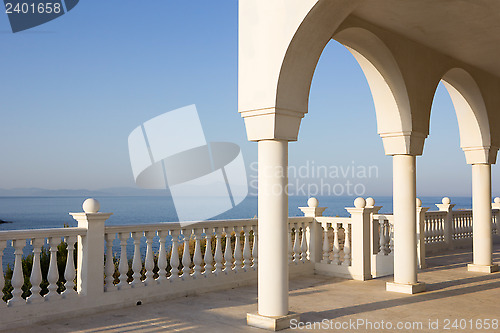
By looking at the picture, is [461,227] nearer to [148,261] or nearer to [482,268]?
[482,268]

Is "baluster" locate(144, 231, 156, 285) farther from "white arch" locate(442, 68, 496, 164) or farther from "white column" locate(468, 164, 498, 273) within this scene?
"white column" locate(468, 164, 498, 273)

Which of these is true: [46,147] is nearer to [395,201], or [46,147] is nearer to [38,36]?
[38,36]

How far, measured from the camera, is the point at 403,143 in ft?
20.9

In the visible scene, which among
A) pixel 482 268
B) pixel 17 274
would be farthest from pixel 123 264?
pixel 482 268

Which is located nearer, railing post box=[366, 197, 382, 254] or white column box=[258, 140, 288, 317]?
white column box=[258, 140, 288, 317]

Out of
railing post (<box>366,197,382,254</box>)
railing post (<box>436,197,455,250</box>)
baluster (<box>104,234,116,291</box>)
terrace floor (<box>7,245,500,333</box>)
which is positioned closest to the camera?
terrace floor (<box>7,245,500,333</box>)

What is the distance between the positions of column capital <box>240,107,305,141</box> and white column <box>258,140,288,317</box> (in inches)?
3.4

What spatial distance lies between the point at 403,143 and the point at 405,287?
1905mm

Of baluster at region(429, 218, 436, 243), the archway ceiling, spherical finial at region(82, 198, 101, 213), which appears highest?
the archway ceiling

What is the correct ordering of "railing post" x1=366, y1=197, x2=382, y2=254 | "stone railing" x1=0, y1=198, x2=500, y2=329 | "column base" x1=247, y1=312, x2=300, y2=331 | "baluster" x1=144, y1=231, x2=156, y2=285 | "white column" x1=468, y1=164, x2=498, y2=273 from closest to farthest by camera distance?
"column base" x1=247, y1=312, x2=300, y2=331 < "stone railing" x1=0, y1=198, x2=500, y2=329 < "baluster" x1=144, y1=231, x2=156, y2=285 < "railing post" x1=366, y1=197, x2=382, y2=254 < "white column" x1=468, y1=164, x2=498, y2=273

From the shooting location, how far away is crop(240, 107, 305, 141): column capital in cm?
450

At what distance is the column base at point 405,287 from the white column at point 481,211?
8.19 ft

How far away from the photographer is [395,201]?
654cm

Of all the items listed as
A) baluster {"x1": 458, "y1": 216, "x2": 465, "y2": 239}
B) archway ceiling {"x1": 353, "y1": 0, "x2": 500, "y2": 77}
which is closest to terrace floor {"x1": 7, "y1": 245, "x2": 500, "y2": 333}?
archway ceiling {"x1": 353, "y1": 0, "x2": 500, "y2": 77}
